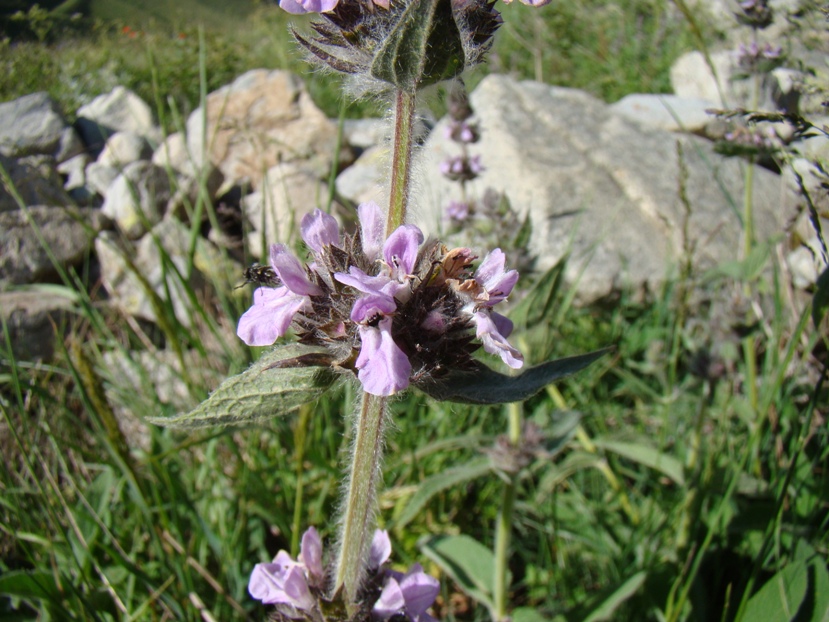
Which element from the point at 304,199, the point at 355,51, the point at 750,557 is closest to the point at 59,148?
the point at 304,199

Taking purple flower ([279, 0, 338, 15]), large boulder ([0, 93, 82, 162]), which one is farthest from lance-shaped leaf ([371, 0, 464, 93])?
large boulder ([0, 93, 82, 162])

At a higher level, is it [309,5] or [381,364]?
[309,5]

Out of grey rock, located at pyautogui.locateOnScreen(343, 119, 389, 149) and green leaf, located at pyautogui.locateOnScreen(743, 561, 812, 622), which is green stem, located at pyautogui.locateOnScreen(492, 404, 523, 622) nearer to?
green leaf, located at pyautogui.locateOnScreen(743, 561, 812, 622)

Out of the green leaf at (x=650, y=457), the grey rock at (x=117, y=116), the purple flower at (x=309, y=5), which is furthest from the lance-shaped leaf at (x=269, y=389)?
the grey rock at (x=117, y=116)

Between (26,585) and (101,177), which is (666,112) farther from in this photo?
(26,585)

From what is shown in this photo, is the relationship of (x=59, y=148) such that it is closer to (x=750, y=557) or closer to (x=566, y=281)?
(x=566, y=281)

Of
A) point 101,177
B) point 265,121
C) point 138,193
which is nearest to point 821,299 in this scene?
point 138,193

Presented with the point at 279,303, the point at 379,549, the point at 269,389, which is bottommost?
the point at 379,549
